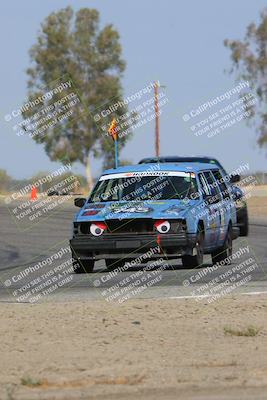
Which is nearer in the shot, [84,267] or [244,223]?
[84,267]

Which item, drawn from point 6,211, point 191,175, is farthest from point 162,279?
point 6,211

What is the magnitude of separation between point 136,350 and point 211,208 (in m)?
9.35

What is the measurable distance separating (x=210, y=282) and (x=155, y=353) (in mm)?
6735

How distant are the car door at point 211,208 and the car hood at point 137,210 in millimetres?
561

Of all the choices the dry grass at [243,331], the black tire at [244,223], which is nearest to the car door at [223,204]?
the black tire at [244,223]

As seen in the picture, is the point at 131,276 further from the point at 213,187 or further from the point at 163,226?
the point at 213,187

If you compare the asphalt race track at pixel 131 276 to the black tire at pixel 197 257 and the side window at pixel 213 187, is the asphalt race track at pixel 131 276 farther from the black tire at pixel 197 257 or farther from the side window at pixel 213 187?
the side window at pixel 213 187

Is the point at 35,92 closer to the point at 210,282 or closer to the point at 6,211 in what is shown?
the point at 6,211

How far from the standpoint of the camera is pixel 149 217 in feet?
59.5

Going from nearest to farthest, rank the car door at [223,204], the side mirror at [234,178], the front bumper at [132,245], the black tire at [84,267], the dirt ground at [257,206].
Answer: the front bumper at [132,245] → the black tire at [84,267] → the car door at [223,204] → the side mirror at [234,178] → the dirt ground at [257,206]

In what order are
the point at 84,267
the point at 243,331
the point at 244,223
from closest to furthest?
the point at 243,331, the point at 84,267, the point at 244,223

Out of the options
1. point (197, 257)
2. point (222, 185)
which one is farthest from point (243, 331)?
point (222, 185)

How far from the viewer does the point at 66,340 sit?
10.7 metres

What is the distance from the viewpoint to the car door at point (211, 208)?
62.5ft
